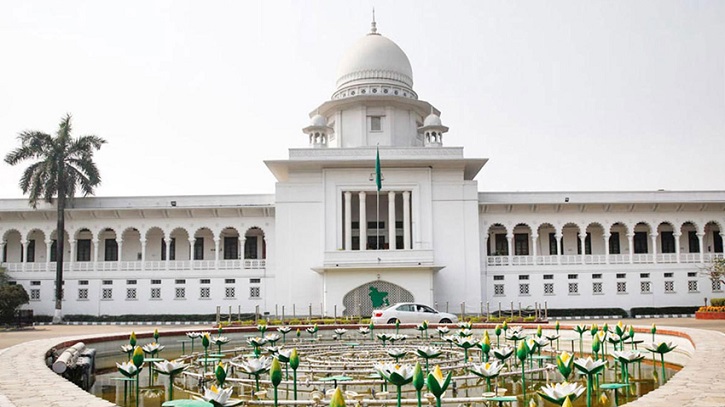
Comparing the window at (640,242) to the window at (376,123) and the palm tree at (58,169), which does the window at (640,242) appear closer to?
the window at (376,123)

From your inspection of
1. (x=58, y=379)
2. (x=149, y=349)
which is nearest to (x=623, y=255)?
(x=149, y=349)

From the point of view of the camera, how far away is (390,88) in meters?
42.6

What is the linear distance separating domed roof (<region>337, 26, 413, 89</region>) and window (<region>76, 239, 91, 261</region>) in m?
17.9

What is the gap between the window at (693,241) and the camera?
42062 mm

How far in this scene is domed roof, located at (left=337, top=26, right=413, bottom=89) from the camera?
1687 inches

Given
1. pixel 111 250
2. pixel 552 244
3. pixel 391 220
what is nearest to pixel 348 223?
pixel 391 220

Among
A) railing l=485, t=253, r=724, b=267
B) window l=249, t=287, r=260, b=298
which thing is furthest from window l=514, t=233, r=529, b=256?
window l=249, t=287, r=260, b=298

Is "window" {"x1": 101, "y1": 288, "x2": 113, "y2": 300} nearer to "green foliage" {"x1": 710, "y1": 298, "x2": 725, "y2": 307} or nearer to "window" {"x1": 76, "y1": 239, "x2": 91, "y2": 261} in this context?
"window" {"x1": 76, "y1": 239, "x2": 91, "y2": 261}

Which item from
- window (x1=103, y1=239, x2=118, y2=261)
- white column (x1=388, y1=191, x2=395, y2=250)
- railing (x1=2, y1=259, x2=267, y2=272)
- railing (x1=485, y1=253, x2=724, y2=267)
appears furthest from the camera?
window (x1=103, y1=239, x2=118, y2=261)

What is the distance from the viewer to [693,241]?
4216 cm

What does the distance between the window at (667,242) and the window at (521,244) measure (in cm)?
806

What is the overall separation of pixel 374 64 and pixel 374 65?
0.07 meters

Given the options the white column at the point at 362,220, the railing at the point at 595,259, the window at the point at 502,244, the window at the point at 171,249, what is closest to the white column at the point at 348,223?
the white column at the point at 362,220

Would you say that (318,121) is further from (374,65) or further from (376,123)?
(374,65)
